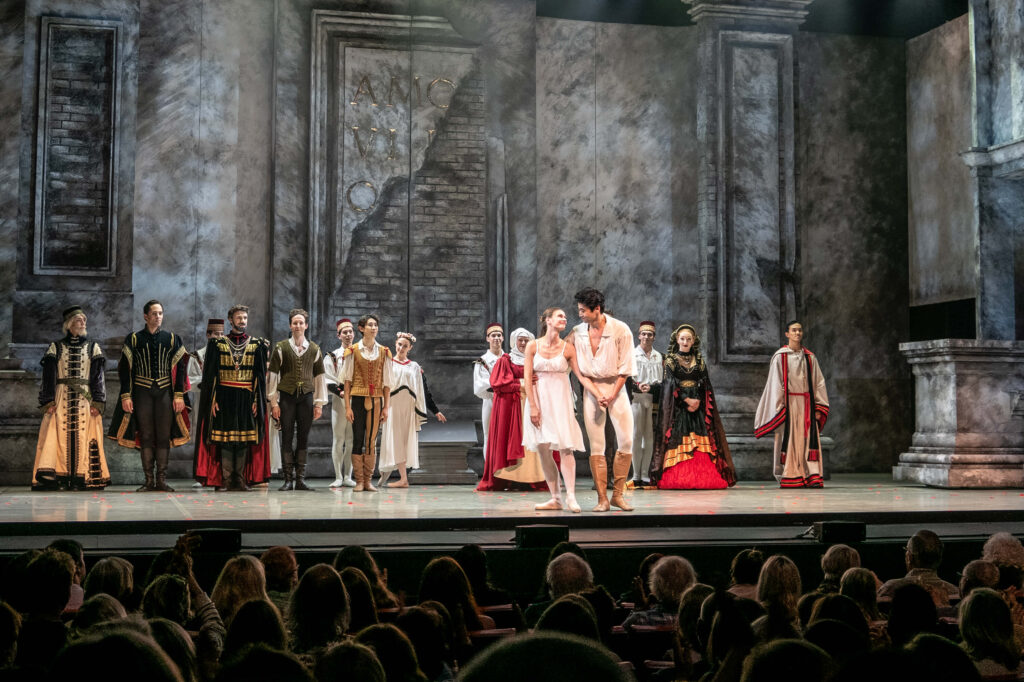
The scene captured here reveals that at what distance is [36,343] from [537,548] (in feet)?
25.1

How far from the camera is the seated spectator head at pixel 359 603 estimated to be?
12.1 feet

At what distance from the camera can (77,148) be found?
12.4 m

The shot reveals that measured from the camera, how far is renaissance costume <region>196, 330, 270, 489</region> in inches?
412

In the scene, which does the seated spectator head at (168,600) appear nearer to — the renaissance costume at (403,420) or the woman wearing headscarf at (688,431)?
the renaissance costume at (403,420)

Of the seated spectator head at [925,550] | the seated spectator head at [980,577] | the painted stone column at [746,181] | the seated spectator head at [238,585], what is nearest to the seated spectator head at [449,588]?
the seated spectator head at [238,585]

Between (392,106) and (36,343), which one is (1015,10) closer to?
(392,106)

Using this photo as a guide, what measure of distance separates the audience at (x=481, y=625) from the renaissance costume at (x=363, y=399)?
19.3ft

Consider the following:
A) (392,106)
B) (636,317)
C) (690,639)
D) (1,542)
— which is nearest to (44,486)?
(1,542)

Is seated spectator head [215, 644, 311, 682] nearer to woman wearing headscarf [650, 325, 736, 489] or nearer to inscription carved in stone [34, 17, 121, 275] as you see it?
woman wearing headscarf [650, 325, 736, 489]

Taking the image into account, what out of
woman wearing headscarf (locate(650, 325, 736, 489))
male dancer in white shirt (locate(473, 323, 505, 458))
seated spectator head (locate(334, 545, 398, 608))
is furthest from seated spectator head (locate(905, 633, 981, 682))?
male dancer in white shirt (locate(473, 323, 505, 458))

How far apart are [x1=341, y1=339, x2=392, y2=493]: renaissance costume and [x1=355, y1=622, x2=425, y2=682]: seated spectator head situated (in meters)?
8.23

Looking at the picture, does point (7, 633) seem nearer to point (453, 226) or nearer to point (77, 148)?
point (77, 148)

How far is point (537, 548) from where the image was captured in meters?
6.13

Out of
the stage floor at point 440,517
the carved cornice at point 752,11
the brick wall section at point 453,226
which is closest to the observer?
the stage floor at point 440,517
